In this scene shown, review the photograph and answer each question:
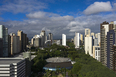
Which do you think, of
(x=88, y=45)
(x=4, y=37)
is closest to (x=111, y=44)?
(x=4, y=37)

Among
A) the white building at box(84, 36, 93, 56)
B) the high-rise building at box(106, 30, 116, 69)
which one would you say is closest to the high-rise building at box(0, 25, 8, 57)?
the high-rise building at box(106, 30, 116, 69)

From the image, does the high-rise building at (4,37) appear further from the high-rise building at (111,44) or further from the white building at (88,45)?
the white building at (88,45)

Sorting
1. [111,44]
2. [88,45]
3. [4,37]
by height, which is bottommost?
[88,45]

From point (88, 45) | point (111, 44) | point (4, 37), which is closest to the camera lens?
point (111, 44)

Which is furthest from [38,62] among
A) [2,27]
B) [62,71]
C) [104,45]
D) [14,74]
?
[104,45]

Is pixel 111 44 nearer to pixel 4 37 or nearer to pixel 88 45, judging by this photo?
pixel 4 37

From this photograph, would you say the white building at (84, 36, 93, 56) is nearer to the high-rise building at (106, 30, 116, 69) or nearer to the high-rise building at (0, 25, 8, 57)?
the high-rise building at (106, 30, 116, 69)

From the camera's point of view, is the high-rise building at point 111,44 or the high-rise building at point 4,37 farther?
the high-rise building at point 4,37

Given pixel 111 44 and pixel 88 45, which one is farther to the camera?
pixel 88 45

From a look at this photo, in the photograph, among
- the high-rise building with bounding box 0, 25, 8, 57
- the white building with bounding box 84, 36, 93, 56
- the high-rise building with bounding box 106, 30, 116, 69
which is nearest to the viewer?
the high-rise building with bounding box 106, 30, 116, 69

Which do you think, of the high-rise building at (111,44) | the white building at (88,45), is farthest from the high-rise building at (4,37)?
the white building at (88,45)

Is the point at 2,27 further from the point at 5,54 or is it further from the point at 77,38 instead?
the point at 77,38
